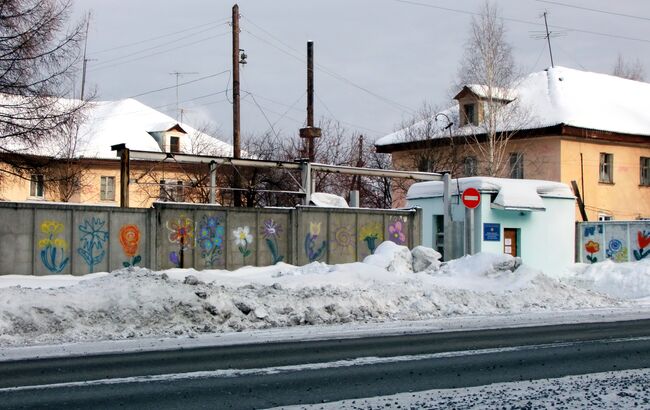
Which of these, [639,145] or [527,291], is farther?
[639,145]

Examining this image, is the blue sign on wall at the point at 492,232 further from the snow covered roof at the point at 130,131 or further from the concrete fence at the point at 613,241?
the snow covered roof at the point at 130,131

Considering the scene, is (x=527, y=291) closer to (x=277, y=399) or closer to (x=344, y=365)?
(x=344, y=365)

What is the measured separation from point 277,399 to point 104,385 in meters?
2.00

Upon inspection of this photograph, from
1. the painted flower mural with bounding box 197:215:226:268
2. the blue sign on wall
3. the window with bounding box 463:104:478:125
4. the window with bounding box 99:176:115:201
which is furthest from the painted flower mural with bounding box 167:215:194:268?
the window with bounding box 99:176:115:201

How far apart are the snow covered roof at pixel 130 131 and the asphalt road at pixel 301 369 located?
42157 millimetres

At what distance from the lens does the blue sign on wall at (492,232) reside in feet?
105

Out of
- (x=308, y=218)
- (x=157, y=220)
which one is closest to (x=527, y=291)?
(x=308, y=218)

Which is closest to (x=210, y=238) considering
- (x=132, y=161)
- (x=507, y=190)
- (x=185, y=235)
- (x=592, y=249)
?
(x=185, y=235)

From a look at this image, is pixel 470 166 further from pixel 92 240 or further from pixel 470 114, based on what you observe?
pixel 92 240

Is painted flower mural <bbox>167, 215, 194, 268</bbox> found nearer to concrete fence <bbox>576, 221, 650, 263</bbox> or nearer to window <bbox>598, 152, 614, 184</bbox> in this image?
concrete fence <bbox>576, 221, 650, 263</bbox>

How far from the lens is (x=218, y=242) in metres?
24.7

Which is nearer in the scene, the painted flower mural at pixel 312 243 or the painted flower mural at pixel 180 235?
the painted flower mural at pixel 180 235

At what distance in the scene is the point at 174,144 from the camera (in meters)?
56.6

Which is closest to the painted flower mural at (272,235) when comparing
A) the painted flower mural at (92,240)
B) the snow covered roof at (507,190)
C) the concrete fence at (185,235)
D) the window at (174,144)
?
the concrete fence at (185,235)
